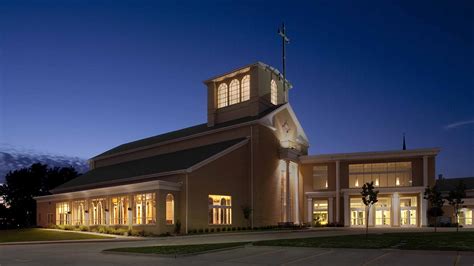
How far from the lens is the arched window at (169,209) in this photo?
4092 centimetres

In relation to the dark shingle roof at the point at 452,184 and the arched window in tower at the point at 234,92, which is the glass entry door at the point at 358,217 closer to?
the arched window in tower at the point at 234,92

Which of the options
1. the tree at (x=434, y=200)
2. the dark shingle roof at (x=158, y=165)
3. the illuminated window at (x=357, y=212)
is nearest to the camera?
the dark shingle roof at (x=158, y=165)

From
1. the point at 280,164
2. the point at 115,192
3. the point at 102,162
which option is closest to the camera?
the point at 115,192

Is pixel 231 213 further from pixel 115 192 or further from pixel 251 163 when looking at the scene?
pixel 115 192

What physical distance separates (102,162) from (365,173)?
37.8 m

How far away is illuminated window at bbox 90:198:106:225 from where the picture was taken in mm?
47062

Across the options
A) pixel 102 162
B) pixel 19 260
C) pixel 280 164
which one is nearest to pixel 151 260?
pixel 19 260

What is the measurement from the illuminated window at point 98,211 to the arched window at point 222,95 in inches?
707

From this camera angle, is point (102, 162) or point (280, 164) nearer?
point (280, 164)

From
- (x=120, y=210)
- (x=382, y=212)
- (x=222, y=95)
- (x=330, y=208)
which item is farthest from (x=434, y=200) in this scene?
(x=120, y=210)

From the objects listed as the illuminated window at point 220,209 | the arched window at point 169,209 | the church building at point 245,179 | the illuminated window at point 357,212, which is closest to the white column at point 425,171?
the church building at point 245,179

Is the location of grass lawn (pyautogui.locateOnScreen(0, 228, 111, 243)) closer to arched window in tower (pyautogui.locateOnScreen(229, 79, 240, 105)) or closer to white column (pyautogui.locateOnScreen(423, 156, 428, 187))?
arched window in tower (pyautogui.locateOnScreen(229, 79, 240, 105))

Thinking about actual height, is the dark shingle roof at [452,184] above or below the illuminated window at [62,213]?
above

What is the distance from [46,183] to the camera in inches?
3132
